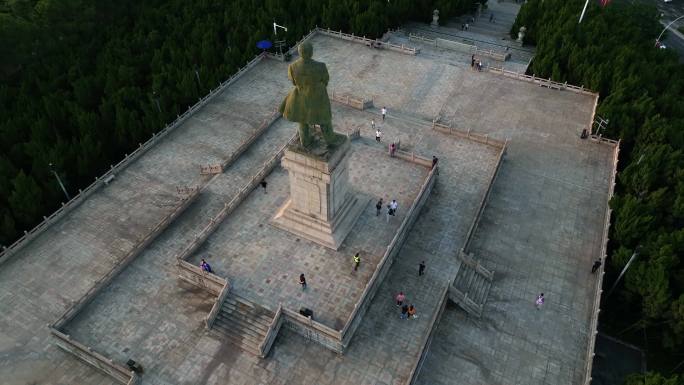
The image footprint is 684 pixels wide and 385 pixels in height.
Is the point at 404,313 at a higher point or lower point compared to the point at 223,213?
lower

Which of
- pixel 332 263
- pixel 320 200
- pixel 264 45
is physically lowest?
pixel 332 263

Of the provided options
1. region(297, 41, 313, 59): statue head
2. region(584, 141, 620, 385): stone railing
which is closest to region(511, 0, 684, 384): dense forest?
region(584, 141, 620, 385): stone railing

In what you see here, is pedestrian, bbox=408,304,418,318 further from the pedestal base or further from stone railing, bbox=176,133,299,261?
stone railing, bbox=176,133,299,261

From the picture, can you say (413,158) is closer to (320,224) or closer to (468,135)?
(468,135)

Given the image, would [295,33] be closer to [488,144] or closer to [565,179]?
[488,144]

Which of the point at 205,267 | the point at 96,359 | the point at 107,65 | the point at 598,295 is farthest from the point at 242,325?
the point at 107,65

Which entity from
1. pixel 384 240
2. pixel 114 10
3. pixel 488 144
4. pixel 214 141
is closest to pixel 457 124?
pixel 488 144
